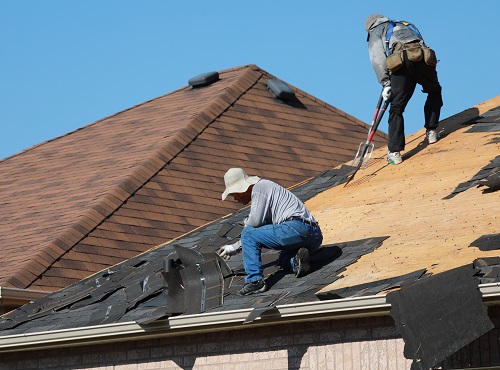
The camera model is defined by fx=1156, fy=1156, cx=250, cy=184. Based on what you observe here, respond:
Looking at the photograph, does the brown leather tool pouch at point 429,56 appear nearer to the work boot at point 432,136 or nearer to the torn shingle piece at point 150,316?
the work boot at point 432,136

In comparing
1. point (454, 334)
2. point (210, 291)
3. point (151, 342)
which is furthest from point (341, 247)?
point (454, 334)

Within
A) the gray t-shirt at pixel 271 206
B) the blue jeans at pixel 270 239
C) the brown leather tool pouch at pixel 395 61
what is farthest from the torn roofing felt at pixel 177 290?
the brown leather tool pouch at pixel 395 61

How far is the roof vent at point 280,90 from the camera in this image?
2138cm

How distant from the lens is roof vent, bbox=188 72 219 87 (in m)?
22.0

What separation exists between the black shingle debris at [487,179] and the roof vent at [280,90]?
8350 millimetres

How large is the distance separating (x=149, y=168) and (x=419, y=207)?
6.34 meters

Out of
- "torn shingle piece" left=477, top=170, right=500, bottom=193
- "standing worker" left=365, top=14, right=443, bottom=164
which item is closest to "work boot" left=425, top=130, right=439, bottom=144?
→ "standing worker" left=365, top=14, right=443, bottom=164

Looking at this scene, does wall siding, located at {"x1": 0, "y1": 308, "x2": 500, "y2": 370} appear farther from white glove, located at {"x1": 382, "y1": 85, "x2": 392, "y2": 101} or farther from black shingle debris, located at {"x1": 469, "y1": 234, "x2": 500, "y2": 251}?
white glove, located at {"x1": 382, "y1": 85, "x2": 392, "y2": 101}

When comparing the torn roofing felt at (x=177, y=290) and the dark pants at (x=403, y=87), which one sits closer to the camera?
the torn roofing felt at (x=177, y=290)

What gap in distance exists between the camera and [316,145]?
20.8 meters

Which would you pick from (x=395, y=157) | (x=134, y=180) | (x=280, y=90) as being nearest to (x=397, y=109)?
(x=395, y=157)

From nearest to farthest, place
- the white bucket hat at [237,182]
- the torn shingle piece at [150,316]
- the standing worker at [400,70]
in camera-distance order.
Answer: the torn shingle piece at [150,316] < the white bucket hat at [237,182] < the standing worker at [400,70]

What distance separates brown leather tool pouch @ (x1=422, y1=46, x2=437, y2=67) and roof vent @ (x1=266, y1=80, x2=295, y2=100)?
6.83 meters

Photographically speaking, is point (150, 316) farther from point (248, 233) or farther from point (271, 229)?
point (271, 229)
